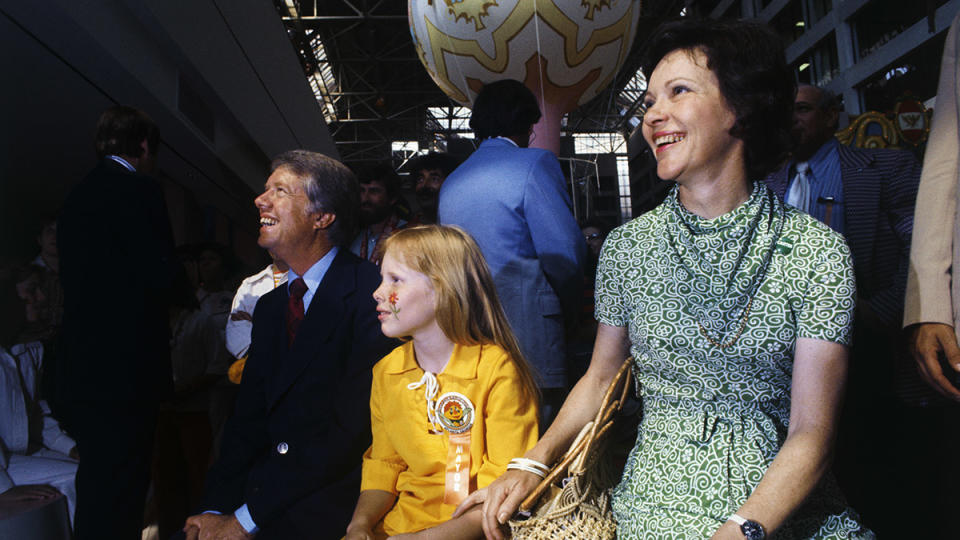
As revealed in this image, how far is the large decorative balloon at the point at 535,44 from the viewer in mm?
2293

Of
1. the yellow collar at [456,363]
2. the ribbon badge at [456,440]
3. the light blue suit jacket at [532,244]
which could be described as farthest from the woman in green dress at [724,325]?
the light blue suit jacket at [532,244]

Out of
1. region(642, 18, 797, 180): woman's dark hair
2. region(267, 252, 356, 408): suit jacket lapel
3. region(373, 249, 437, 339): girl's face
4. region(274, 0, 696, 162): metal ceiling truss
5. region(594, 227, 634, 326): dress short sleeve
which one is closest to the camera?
region(642, 18, 797, 180): woman's dark hair

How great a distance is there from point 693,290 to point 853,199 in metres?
1.33

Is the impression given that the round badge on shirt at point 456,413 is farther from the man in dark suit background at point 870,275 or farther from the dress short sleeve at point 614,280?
the man in dark suit background at point 870,275

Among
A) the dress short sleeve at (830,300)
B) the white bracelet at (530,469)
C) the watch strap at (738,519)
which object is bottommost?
the watch strap at (738,519)

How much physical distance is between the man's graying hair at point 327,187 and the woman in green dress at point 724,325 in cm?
126

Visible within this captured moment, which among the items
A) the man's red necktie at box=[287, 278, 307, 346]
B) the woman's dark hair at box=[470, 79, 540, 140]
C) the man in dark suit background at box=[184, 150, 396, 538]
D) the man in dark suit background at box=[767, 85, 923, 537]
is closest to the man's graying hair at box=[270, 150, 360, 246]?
the man in dark suit background at box=[184, 150, 396, 538]

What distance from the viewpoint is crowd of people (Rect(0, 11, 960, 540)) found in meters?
1.23

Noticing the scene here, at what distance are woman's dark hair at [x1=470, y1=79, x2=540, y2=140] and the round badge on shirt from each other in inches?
46.3

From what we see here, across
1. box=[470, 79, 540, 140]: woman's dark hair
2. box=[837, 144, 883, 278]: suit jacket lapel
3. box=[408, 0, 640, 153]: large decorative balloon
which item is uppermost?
box=[408, 0, 640, 153]: large decorative balloon

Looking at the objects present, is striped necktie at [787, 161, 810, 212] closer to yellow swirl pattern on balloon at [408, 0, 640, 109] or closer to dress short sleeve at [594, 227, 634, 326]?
yellow swirl pattern on balloon at [408, 0, 640, 109]

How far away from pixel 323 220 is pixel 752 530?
1.72 m

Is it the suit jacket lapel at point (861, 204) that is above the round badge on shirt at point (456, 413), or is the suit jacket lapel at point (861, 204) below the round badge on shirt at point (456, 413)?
above

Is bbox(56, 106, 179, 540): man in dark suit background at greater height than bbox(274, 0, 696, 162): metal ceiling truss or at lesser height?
lesser
